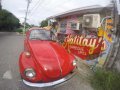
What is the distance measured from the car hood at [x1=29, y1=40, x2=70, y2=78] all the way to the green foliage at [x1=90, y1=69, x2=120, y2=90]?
1.16 metres

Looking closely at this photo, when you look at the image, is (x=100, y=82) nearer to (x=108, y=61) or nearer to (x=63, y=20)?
(x=108, y=61)

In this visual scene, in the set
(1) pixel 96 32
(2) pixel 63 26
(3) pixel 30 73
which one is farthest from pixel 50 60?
(2) pixel 63 26

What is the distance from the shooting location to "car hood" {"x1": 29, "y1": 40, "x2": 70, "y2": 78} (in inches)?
Answer: 153

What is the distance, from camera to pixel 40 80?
12.4 feet

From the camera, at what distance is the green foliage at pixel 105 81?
175 inches

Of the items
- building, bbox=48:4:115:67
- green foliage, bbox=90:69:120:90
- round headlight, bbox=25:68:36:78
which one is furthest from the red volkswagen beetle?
building, bbox=48:4:115:67

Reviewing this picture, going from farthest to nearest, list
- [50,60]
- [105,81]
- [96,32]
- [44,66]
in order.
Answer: [96,32]
[105,81]
[50,60]
[44,66]

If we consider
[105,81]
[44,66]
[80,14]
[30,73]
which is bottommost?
[105,81]

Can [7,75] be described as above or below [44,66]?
below

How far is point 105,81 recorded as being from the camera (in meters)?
4.70

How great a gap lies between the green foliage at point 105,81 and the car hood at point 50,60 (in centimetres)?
116

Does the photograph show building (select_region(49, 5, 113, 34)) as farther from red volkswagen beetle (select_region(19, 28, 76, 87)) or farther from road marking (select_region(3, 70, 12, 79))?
road marking (select_region(3, 70, 12, 79))

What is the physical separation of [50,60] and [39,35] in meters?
1.79

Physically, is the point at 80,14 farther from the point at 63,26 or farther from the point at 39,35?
the point at 39,35
